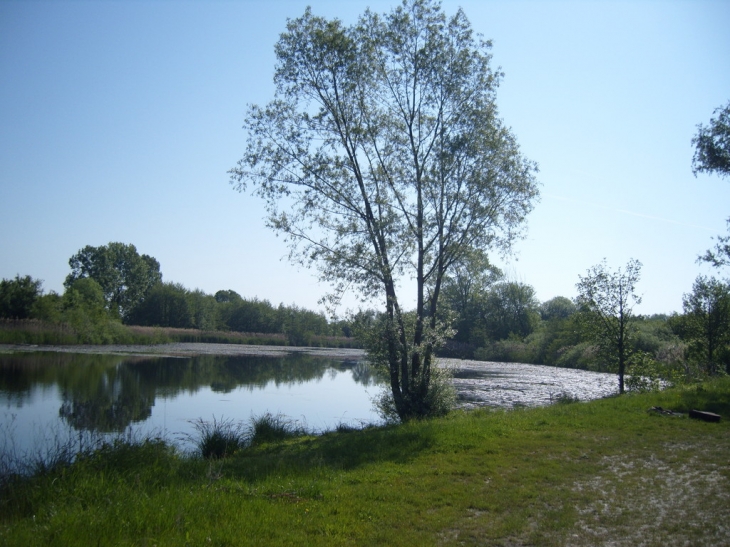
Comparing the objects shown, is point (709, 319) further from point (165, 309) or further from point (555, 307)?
point (165, 309)

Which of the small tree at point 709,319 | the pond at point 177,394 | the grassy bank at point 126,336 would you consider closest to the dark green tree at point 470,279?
the pond at point 177,394

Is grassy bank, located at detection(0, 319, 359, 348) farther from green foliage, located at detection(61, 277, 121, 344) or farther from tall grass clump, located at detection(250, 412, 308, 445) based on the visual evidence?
tall grass clump, located at detection(250, 412, 308, 445)

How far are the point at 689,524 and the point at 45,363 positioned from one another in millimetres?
30315

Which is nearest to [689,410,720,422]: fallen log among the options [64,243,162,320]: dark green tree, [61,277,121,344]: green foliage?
[61,277,121,344]: green foliage

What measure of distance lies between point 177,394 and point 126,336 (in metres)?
32.6

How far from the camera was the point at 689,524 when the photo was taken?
18.5ft

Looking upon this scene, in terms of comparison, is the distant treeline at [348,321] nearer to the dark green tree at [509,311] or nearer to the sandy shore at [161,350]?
the dark green tree at [509,311]

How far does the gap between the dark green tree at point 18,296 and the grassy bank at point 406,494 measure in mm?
37859

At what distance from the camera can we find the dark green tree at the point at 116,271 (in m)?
74.6

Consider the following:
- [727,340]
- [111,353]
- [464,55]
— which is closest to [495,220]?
[464,55]

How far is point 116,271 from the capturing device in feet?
247

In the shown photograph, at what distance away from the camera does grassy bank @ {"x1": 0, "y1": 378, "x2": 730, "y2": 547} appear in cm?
516

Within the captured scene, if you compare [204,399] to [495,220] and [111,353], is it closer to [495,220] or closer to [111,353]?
[495,220]

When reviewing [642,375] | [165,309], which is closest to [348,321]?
[642,375]
